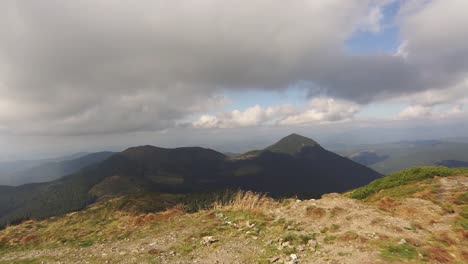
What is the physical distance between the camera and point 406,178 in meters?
44.4

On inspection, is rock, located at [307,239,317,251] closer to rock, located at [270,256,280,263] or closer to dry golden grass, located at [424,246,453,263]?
rock, located at [270,256,280,263]

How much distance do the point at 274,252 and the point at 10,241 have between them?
24.6 m

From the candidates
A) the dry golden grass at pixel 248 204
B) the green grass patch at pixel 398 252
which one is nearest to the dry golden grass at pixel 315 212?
the dry golden grass at pixel 248 204

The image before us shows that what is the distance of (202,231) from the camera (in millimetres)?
21625

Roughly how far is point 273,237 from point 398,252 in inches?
299

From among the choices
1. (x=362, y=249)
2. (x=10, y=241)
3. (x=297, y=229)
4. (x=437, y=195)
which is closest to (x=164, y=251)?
(x=297, y=229)

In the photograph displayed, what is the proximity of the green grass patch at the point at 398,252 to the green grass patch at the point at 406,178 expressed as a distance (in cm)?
2560

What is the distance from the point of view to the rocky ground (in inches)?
640

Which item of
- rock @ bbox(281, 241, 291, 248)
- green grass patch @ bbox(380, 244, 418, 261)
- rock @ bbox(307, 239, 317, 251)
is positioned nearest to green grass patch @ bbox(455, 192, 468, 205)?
green grass patch @ bbox(380, 244, 418, 261)

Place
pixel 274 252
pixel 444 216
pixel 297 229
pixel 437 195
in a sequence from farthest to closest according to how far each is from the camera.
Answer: pixel 437 195
pixel 444 216
pixel 297 229
pixel 274 252

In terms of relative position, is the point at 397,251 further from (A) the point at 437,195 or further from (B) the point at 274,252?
(A) the point at 437,195

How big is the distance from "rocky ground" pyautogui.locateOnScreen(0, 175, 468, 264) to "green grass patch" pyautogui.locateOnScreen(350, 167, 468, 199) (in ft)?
44.0

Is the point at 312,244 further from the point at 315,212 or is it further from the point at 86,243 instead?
the point at 86,243

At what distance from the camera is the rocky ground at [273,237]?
53.3ft
